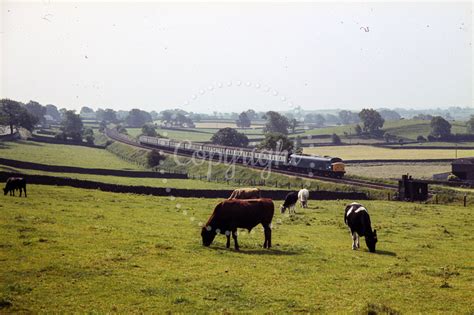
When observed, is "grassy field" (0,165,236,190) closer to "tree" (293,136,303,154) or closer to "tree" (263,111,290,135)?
"tree" (293,136,303,154)

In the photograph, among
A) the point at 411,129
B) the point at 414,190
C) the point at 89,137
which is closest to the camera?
the point at 414,190

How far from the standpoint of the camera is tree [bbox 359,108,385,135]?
7293 inches

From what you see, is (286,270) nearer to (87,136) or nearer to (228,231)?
(228,231)

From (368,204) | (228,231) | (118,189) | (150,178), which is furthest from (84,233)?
(150,178)

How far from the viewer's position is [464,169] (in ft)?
242

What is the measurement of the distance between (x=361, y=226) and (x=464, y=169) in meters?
55.7

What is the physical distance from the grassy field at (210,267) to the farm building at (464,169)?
4536 centimetres

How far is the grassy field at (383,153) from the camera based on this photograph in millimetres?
126031

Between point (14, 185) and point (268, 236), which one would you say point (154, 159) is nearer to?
point (14, 185)

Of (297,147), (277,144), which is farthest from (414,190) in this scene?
(297,147)

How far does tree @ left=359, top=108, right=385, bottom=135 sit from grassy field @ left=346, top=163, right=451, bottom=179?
75.8 m

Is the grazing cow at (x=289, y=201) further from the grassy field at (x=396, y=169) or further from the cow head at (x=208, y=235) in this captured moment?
the grassy field at (x=396, y=169)

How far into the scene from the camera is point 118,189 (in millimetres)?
47000

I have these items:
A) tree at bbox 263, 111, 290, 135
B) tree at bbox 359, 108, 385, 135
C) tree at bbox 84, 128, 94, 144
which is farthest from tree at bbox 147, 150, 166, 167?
tree at bbox 359, 108, 385, 135
